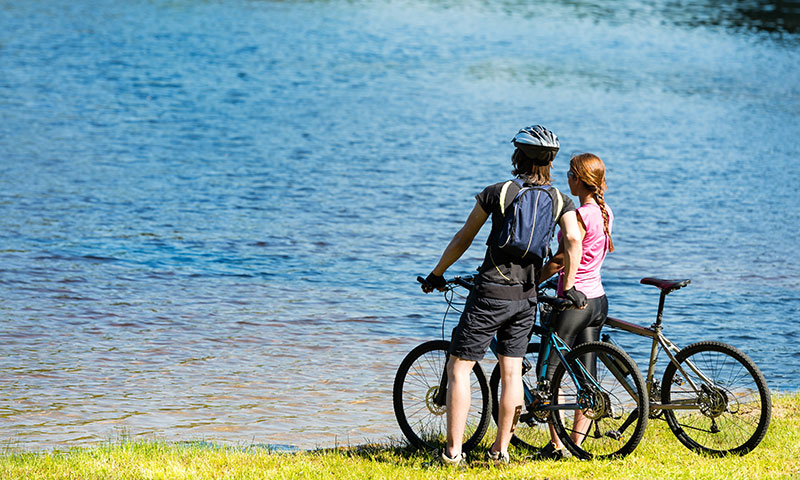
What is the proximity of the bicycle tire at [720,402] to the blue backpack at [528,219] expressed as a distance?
3.81ft

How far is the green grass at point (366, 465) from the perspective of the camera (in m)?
6.20

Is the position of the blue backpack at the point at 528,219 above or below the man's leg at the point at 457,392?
above

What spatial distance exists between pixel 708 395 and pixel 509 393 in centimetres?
124

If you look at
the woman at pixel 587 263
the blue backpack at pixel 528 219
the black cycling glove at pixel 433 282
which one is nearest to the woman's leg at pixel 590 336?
the woman at pixel 587 263

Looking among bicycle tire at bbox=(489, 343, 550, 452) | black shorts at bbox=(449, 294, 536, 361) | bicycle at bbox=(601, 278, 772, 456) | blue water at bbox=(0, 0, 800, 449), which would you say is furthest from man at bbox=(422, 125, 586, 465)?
blue water at bbox=(0, 0, 800, 449)

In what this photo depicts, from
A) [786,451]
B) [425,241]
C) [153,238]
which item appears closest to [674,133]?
[425,241]

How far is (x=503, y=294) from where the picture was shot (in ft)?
20.3

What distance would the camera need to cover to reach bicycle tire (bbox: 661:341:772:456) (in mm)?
6316

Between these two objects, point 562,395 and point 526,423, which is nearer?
point 562,395

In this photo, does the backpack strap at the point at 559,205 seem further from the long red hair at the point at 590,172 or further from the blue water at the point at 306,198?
the blue water at the point at 306,198

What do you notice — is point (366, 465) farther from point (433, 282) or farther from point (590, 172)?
point (590, 172)

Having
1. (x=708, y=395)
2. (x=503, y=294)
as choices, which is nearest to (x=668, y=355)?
(x=708, y=395)

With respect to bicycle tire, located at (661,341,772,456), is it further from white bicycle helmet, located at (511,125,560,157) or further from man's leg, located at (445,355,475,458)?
white bicycle helmet, located at (511,125,560,157)

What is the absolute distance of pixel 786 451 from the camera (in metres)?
6.56
